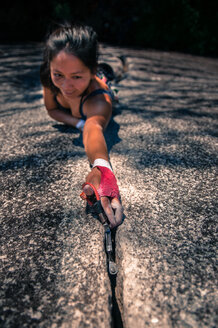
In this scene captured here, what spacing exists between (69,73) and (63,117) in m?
0.39

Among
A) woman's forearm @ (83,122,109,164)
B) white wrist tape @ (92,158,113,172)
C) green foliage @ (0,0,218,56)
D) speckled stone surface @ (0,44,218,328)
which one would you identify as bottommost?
speckled stone surface @ (0,44,218,328)

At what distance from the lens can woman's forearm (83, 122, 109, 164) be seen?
1.11 meters

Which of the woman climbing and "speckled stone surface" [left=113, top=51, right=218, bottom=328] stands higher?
the woman climbing

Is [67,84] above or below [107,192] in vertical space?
above

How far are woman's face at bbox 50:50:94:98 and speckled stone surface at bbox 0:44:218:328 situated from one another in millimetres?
331

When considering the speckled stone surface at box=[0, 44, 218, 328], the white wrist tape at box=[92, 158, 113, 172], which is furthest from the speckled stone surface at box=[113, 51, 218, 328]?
the white wrist tape at box=[92, 158, 113, 172]

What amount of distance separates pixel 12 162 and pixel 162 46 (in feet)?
19.1

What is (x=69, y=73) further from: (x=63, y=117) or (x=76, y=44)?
(x=63, y=117)

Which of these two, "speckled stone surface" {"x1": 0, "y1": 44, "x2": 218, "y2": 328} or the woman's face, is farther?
the woman's face

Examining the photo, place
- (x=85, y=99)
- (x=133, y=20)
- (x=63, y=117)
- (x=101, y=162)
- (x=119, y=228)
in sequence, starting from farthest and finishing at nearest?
(x=133, y=20)
(x=63, y=117)
(x=85, y=99)
(x=101, y=162)
(x=119, y=228)

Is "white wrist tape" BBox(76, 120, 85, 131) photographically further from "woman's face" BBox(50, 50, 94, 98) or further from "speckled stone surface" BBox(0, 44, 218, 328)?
"woman's face" BBox(50, 50, 94, 98)

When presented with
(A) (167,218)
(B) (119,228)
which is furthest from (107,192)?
(A) (167,218)

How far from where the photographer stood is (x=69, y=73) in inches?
51.1

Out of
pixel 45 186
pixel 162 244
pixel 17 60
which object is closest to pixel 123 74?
pixel 17 60
